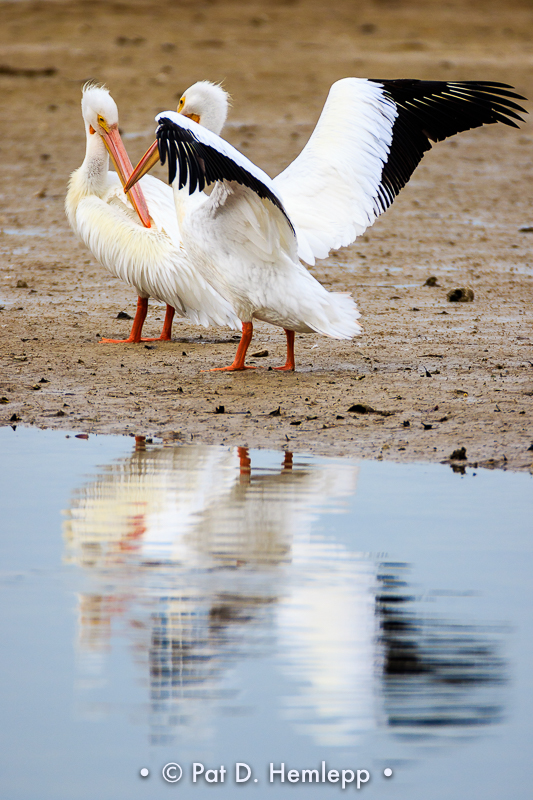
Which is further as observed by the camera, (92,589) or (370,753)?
(92,589)

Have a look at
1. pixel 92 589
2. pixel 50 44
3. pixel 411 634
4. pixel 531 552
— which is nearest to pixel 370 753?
pixel 411 634

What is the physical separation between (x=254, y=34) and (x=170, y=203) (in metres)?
18.6

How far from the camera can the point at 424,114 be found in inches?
297

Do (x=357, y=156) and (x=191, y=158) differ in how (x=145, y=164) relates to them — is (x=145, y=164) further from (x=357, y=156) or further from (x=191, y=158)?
(x=191, y=158)

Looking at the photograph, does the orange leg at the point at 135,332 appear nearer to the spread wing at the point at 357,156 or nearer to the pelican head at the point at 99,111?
the spread wing at the point at 357,156

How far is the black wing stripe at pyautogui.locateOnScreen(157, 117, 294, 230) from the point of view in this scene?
5887mm

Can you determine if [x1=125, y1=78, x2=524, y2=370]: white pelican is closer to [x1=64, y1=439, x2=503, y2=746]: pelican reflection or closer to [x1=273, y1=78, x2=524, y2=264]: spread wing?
[x1=273, y1=78, x2=524, y2=264]: spread wing

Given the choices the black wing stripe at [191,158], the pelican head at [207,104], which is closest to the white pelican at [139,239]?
the pelican head at [207,104]

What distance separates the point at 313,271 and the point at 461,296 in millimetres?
1667

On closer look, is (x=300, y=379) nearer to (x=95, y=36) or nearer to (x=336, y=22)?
(x=95, y=36)

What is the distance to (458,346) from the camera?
778 cm

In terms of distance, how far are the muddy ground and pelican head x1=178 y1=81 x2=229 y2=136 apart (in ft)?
4.74

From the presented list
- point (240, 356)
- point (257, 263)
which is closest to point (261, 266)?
point (257, 263)

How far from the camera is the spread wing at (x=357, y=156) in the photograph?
7.14 meters
